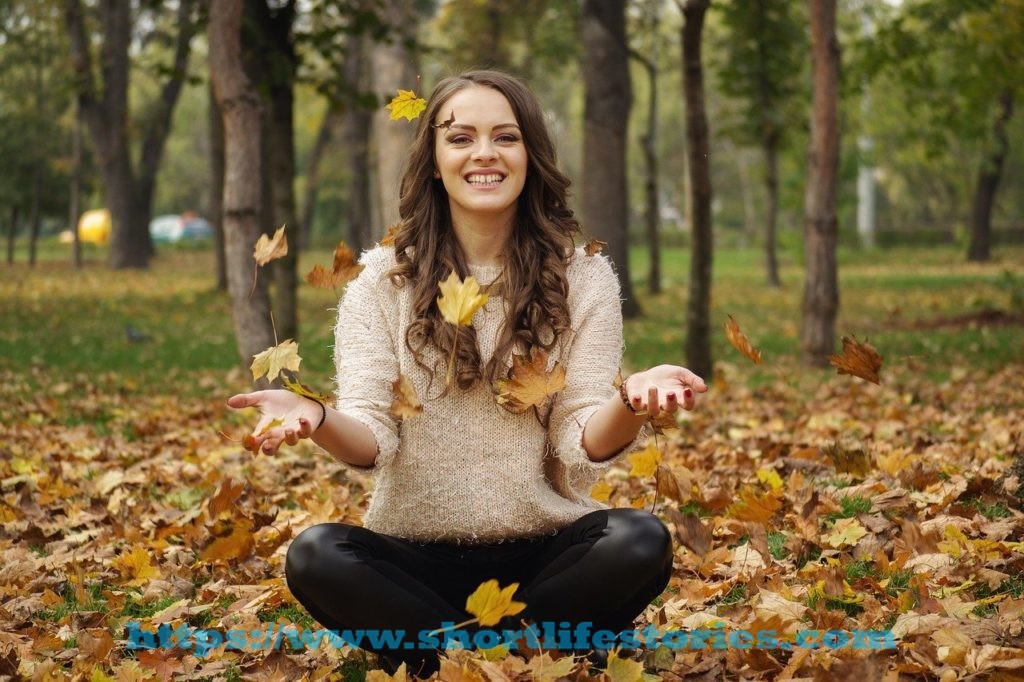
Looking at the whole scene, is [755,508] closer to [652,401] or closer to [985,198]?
[652,401]

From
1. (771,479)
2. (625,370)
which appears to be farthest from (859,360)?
(625,370)

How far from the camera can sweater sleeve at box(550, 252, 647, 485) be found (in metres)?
2.96

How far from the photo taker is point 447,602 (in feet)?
9.80

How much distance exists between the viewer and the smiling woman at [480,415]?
2816 millimetres

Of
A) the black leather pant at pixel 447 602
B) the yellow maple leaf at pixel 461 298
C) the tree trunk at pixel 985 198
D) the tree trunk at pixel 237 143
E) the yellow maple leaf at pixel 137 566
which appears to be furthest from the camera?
the tree trunk at pixel 985 198

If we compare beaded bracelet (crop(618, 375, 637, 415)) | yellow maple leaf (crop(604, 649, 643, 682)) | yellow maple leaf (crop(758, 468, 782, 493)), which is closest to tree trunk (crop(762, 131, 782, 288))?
yellow maple leaf (crop(758, 468, 782, 493))

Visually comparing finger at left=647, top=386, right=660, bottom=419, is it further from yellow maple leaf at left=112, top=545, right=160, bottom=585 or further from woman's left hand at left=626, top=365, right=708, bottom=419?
yellow maple leaf at left=112, top=545, right=160, bottom=585

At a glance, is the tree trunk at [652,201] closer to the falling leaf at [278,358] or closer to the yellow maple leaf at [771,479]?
the yellow maple leaf at [771,479]

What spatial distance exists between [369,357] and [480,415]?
1.04 ft

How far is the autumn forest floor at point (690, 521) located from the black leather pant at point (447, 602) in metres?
0.17

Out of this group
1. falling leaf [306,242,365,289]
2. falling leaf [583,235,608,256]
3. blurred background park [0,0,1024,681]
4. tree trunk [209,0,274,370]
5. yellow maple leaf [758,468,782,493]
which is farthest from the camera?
tree trunk [209,0,274,370]

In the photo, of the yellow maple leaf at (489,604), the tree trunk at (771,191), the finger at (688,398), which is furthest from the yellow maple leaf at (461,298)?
the tree trunk at (771,191)

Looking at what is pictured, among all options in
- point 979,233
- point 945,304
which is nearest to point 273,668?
point 945,304

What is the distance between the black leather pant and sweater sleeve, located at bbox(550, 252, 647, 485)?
17cm
